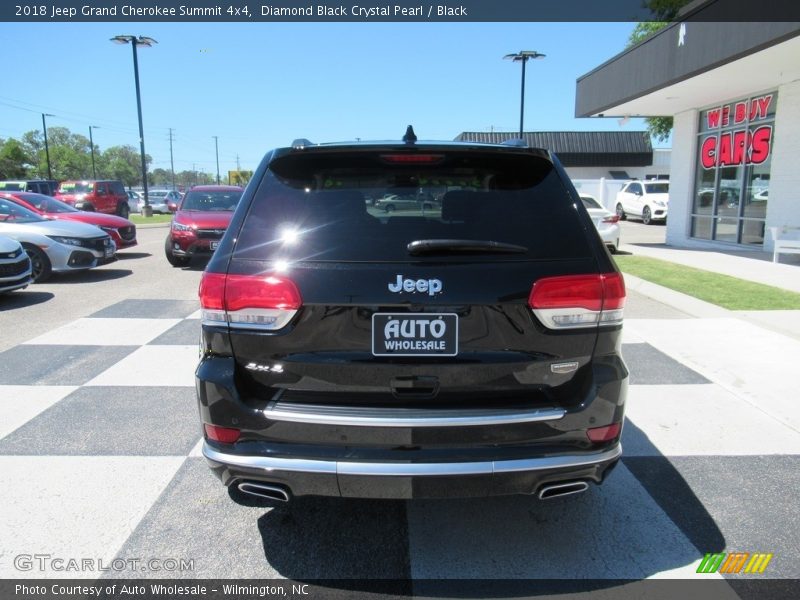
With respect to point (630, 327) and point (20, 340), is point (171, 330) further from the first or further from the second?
point (630, 327)

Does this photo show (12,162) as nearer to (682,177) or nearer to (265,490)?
(682,177)

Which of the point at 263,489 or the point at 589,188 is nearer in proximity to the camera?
the point at 263,489

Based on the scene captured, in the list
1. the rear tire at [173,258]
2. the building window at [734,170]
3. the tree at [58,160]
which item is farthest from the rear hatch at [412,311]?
the tree at [58,160]

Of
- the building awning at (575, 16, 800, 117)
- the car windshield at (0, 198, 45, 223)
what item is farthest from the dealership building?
the car windshield at (0, 198, 45, 223)

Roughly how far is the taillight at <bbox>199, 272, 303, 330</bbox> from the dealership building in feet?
32.4

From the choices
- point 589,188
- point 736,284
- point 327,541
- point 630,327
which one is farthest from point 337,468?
point 589,188

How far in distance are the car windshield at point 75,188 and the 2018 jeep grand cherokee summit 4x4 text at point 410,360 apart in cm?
2976

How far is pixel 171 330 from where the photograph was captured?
6973mm

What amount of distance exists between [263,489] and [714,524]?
88.6 inches

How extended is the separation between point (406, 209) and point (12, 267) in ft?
25.8

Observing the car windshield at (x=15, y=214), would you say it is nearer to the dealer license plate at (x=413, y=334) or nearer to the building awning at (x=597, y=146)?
the dealer license plate at (x=413, y=334)

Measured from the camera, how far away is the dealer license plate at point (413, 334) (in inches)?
94.7

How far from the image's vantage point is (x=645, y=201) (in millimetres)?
27250

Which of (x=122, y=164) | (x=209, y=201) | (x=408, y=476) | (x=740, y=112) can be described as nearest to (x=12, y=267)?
(x=209, y=201)
